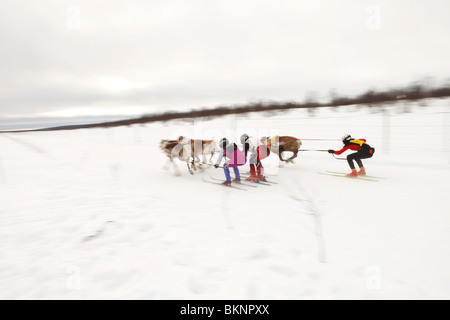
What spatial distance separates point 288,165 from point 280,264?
679 centimetres

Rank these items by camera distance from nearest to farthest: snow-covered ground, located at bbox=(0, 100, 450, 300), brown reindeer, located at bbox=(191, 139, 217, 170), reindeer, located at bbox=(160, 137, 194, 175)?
1. snow-covered ground, located at bbox=(0, 100, 450, 300)
2. reindeer, located at bbox=(160, 137, 194, 175)
3. brown reindeer, located at bbox=(191, 139, 217, 170)

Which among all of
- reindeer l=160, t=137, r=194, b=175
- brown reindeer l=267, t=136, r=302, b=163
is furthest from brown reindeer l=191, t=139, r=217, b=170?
brown reindeer l=267, t=136, r=302, b=163

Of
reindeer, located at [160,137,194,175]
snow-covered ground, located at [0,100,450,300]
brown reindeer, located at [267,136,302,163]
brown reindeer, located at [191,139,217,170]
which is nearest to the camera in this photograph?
snow-covered ground, located at [0,100,450,300]

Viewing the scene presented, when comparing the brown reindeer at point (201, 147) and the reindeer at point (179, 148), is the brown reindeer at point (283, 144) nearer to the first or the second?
the brown reindeer at point (201, 147)

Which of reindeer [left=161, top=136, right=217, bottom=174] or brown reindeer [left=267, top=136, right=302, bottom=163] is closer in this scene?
reindeer [left=161, top=136, right=217, bottom=174]

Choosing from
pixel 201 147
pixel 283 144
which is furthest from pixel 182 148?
pixel 283 144

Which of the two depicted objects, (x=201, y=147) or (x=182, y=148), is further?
(x=201, y=147)

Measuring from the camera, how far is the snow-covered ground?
6.97 feet

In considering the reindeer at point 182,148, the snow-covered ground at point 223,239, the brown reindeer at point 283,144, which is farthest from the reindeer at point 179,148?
the brown reindeer at point 283,144

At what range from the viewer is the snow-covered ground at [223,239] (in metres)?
2.12

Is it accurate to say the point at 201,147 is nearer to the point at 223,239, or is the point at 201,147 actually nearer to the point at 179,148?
the point at 179,148

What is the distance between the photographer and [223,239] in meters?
2.98

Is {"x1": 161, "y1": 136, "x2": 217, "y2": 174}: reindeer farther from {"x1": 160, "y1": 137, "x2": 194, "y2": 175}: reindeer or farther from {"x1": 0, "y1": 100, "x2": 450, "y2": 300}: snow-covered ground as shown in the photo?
{"x1": 0, "y1": 100, "x2": 450, "y2": 300}: snow-covered ground

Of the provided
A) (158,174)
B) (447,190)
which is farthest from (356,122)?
(158,174)
